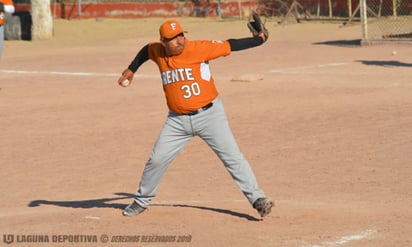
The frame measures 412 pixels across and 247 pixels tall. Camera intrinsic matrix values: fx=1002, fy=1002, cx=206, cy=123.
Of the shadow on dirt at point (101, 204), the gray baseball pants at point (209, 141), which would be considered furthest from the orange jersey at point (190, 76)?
the shadow on dirt at point (101, 204)

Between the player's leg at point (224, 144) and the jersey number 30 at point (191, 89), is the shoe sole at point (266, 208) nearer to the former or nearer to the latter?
the player's leg at point (224, 144)

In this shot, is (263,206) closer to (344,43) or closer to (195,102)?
(195,102)

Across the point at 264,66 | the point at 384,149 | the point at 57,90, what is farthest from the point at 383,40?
the point at 384,149

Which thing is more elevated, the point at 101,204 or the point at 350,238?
the point at 350,238

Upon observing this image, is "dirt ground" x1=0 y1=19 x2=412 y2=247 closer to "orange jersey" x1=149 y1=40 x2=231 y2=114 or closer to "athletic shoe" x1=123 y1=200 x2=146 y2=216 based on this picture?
"athletic shoe" x1=123 y1=200 x2=146 y2=216

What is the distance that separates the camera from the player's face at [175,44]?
9172 millimetres

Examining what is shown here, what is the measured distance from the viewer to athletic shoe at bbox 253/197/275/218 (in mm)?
9352

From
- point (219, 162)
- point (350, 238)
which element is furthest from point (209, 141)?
point (219, 162)

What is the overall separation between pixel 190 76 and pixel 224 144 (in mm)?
711

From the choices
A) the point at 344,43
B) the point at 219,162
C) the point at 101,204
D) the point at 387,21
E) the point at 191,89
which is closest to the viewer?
the point at 191,89

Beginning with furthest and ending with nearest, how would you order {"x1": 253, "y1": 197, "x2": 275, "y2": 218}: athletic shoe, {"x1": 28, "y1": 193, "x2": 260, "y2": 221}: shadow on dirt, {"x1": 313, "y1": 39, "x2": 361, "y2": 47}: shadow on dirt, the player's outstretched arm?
1. {"x1": 313, "y1": 39, "x2": 361, "y2": 47}: shadow on dirt
2. {"x1": 28, "y1": 193, "x2": 260, "y2": 221}: shadow on dirt
3. the player's outstretched arm
4. {"x1": 253, "y1": 197, "x2": 275, "y2": 218}: athletic shoe

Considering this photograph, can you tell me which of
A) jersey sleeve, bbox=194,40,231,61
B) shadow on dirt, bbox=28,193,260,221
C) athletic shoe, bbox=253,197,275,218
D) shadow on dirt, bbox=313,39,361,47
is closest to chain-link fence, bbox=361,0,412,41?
shadow on dirt, bbox=313,39,361,47

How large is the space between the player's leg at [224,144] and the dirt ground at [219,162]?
0.35 metres

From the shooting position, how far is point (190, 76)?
9.27 metres
